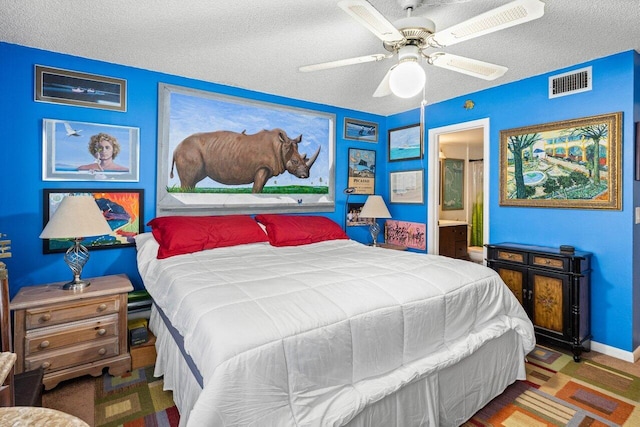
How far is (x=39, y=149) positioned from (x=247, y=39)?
1.82m

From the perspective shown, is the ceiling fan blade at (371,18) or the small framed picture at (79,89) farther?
the small framed picture at (79,89)

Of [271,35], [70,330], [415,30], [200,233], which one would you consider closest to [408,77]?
[415,30]

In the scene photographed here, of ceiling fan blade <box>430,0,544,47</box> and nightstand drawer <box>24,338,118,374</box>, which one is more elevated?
ceiling fan blade <box>430,0,544,47</box>

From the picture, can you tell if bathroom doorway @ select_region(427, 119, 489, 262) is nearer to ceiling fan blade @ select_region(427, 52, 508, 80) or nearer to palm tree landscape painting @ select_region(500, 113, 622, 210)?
palm tree landscape painting @ select_region(500, 113, 622, 210)

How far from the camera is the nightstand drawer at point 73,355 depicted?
6.73ft

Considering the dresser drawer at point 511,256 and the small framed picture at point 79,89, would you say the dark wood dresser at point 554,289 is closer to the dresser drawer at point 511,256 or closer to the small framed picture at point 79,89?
the dresser drawer at point 511,256

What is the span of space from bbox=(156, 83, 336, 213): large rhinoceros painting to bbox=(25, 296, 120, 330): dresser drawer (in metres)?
1.05

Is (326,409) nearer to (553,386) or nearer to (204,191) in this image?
(553,386)

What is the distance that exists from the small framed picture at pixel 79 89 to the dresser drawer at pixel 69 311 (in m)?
1.60

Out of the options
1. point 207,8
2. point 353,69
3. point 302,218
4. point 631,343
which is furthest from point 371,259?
point 631,343

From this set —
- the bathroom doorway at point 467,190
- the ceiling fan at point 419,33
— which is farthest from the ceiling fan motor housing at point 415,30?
the bathroom doorway at point 467,190

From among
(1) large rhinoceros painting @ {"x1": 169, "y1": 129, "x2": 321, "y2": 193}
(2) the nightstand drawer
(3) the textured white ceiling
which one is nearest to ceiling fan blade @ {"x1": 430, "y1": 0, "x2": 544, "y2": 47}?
(3) the textured white ceiling

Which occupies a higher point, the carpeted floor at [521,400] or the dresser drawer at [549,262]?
the dresser drawer at [549,262]

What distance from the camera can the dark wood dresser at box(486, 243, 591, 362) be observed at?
104 inches
